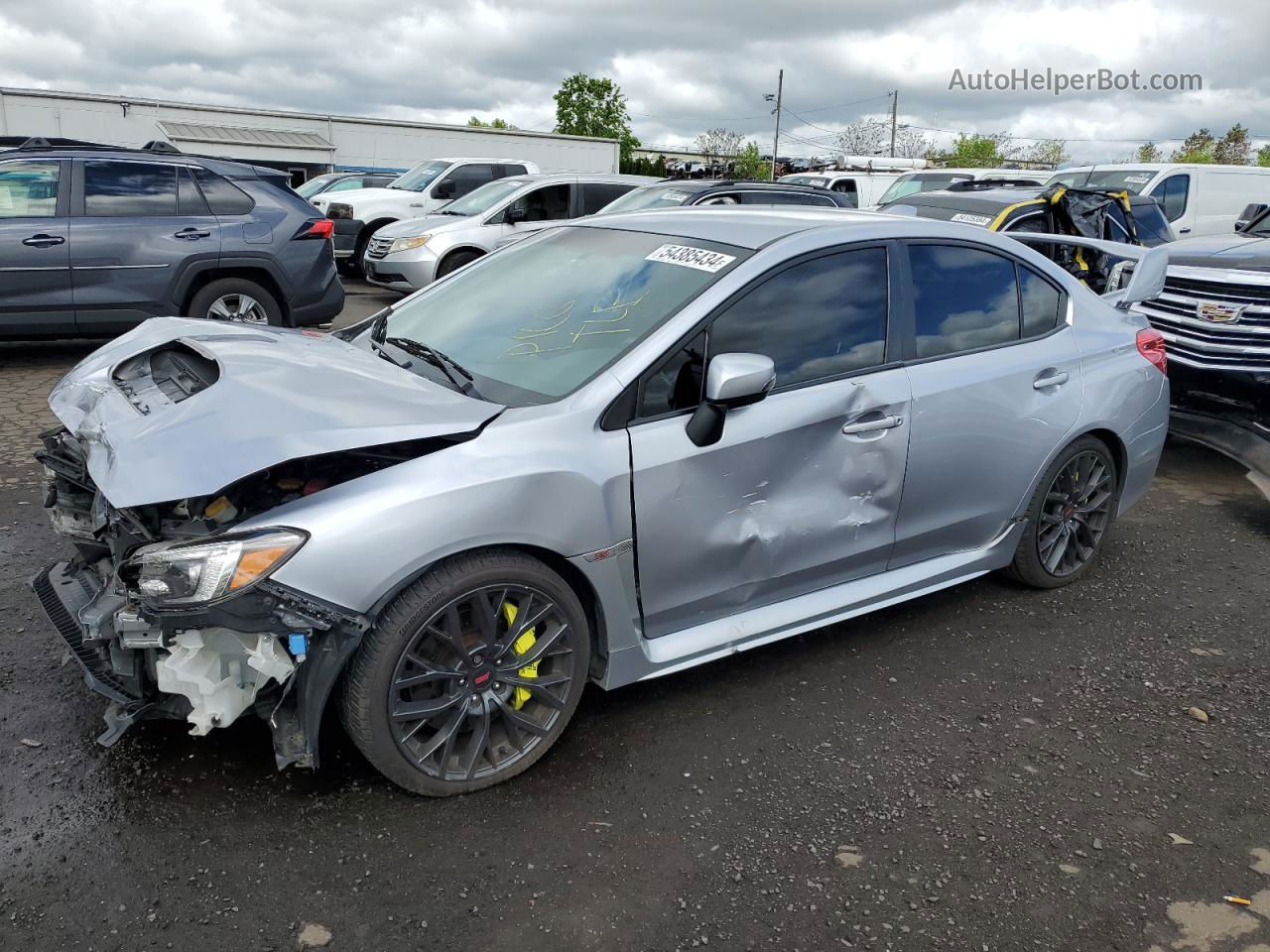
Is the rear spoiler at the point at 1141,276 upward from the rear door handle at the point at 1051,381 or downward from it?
upward

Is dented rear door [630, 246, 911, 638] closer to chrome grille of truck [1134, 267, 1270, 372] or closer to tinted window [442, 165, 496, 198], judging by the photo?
chrome grille of truck [1134, 267, 1270, 372]

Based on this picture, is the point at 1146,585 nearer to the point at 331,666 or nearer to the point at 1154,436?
the point at 1154,436

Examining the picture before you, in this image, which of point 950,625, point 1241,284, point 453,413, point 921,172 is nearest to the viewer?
point 453,413

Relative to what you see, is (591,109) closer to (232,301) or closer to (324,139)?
(324,139)

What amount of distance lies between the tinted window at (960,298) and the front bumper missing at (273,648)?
239cm

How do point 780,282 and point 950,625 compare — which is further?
point 950,625

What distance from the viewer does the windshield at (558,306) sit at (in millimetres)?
3201

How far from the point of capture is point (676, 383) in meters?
3.12

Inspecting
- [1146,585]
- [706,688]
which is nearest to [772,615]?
[706,688]

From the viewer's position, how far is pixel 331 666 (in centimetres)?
260

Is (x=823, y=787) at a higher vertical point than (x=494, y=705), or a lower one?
lower

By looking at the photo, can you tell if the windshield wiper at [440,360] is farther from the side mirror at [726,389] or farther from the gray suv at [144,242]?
the gray suv at [144,242]

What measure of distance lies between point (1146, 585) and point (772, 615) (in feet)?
7.76

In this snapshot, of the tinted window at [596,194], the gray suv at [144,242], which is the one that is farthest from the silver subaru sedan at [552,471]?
the tinted window at [596,194]
